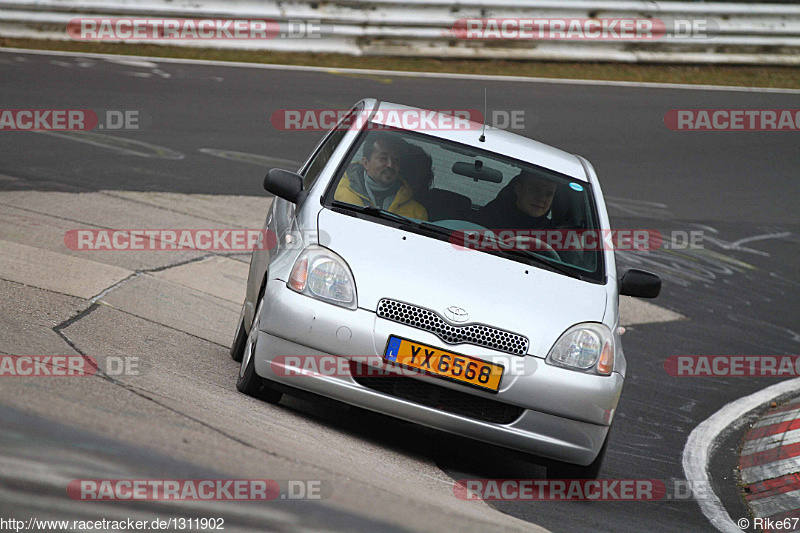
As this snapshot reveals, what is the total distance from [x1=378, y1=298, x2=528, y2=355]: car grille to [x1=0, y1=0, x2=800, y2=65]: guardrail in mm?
12731

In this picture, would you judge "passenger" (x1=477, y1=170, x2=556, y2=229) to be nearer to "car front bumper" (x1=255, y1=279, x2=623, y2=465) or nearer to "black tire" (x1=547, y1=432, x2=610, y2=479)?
"car front bumper" (x1=255, y1=279, x2=623, y2=465)

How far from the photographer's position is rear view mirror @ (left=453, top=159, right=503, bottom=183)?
21.5ft

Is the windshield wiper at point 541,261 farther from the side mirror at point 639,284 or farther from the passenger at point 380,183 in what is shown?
the passenger at point 380,183

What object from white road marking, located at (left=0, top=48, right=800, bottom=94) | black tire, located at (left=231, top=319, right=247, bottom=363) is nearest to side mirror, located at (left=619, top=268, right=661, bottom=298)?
black tire, located at (left=231, top=319, right=247, bottom=363)

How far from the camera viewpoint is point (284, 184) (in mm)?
6133

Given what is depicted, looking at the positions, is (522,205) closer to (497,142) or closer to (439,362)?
(497,142)

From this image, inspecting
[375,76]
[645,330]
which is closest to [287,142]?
[375,76]

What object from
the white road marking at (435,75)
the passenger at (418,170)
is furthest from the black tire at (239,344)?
the white road marking at (435,75)

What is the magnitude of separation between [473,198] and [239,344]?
1.69 meters

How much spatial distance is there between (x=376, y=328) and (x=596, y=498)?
1.58 m

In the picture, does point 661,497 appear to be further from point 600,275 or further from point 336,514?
point 336,514

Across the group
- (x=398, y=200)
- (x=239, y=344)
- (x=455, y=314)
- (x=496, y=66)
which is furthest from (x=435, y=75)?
(x=455, y=314)

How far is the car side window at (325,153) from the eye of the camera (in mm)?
6512

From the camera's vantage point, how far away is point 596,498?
5.81 m
